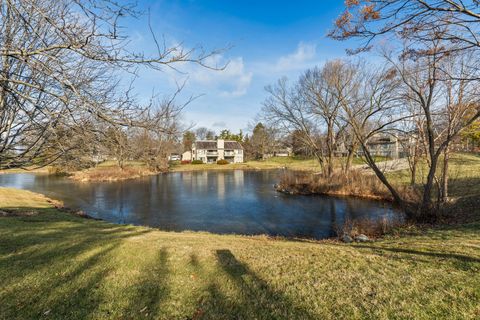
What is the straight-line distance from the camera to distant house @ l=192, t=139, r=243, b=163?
66.1 metres

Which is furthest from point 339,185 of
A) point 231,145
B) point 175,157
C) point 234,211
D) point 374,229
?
point 175,157

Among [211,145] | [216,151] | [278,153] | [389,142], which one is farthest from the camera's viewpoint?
[278,153]

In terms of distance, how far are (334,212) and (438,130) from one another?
21.3ft

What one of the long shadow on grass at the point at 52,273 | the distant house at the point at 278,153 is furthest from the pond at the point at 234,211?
the distant house at the point at 278,153

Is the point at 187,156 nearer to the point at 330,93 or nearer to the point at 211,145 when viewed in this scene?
the point at 211,145

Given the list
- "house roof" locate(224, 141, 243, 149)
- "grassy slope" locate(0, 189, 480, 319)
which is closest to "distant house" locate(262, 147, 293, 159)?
"house roof" locate(224, 141, 243, 149)

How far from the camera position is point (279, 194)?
69.5 ft

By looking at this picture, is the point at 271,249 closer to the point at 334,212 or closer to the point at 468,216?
the point at 468,216

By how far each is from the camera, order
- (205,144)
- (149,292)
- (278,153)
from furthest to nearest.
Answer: (278,153), (205,144), (149,292)

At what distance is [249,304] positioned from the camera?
3299mm

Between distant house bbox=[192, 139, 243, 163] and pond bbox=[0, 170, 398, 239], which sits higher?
distant house bbox=[192, 139, 243, 163]

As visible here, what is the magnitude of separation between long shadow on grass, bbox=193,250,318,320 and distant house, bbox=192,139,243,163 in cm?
6242

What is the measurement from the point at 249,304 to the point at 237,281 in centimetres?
67

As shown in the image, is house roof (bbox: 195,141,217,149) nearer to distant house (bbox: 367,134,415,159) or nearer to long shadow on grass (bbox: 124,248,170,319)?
distant house (bbox: 367,134,415,159)
